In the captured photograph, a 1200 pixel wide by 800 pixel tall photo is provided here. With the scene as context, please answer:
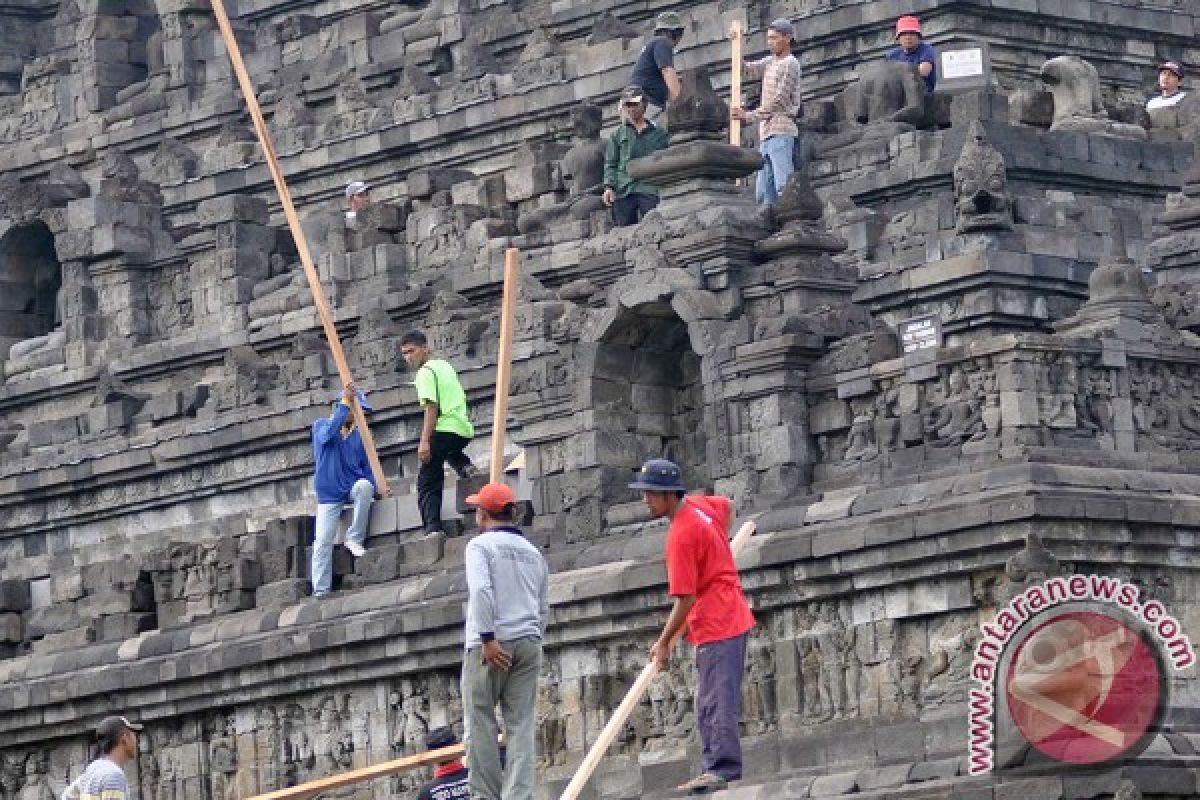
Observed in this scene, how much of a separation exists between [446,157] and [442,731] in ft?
63.3

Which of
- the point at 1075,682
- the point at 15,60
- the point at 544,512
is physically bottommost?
the point at 1075,682

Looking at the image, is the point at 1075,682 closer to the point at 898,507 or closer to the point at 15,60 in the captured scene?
the point at 898,507

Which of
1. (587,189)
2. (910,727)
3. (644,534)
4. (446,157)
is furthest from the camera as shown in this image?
(446,157)

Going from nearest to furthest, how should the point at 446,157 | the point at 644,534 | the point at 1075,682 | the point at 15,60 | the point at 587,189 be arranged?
the point at 1075,682 → the point at 644,534 → the point at 587,189 → the point at 446,157 → the point at 15,60

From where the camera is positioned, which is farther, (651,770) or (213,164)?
(213,164)

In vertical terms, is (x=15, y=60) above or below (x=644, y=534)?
Result: above

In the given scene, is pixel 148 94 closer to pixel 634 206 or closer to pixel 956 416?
pixel 634 206

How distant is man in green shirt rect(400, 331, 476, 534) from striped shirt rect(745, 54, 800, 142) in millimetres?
4507

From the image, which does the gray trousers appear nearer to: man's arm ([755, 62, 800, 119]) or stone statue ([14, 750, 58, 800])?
man's arm ([755, 62, 800, 119])

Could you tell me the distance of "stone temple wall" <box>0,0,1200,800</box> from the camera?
41.3 m

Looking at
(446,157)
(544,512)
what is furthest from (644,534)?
(446,157)

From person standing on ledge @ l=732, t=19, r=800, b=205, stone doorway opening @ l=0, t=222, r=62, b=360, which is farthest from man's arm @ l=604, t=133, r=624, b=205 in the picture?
stone doorway opening @ l=0, t=222, r=62, b=360

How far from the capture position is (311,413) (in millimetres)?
53219

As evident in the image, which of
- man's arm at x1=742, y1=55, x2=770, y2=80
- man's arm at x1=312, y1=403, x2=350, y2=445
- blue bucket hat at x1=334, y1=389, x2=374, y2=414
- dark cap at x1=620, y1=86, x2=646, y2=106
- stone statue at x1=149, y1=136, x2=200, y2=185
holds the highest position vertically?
stone statue at x1=149, y1=136, x2=200, y2=185
